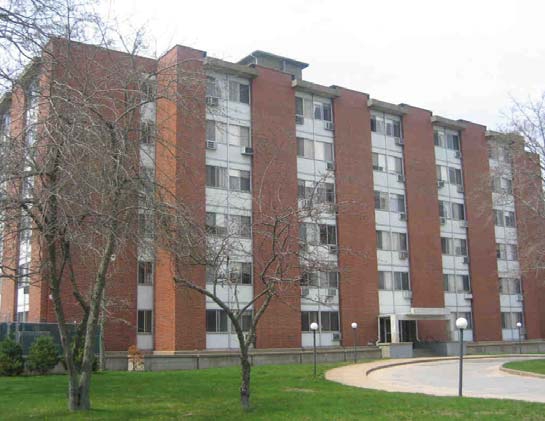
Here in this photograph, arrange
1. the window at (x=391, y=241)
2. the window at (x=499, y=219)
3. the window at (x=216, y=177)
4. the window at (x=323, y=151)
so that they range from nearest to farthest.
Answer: the window at (x=216, y=177) < the window at (x=323, y=151) < the window at (x=391, y=241) < the window at (x=499, y=219)

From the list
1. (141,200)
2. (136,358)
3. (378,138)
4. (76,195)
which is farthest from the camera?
(378,138)

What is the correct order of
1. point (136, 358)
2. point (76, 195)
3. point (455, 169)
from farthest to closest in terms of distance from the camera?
point (455, 169), point (136, 358), point (76, 195)

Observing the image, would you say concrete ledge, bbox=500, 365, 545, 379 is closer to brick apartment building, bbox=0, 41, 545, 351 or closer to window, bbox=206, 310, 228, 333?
brick apartment building, bbox=0, 41, 545, 351

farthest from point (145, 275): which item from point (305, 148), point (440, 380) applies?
point (440, 380)

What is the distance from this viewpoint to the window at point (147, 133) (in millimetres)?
13606

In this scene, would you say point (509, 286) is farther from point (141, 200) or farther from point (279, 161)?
point (141, 200)

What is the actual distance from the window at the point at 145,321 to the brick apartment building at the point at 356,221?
56mm

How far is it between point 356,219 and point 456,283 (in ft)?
33.0

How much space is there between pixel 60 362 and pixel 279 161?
56.9 ft

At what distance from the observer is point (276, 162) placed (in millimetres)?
38344

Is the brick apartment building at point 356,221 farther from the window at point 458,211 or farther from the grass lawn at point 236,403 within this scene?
the grass lawn at point 236,403

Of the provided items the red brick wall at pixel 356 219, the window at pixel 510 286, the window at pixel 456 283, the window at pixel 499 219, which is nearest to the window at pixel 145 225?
the red brick wall at pixel 356 219

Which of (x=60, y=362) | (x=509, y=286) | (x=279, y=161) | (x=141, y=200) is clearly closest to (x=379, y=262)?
(x=279, y=161)

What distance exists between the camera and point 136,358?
101 feet
